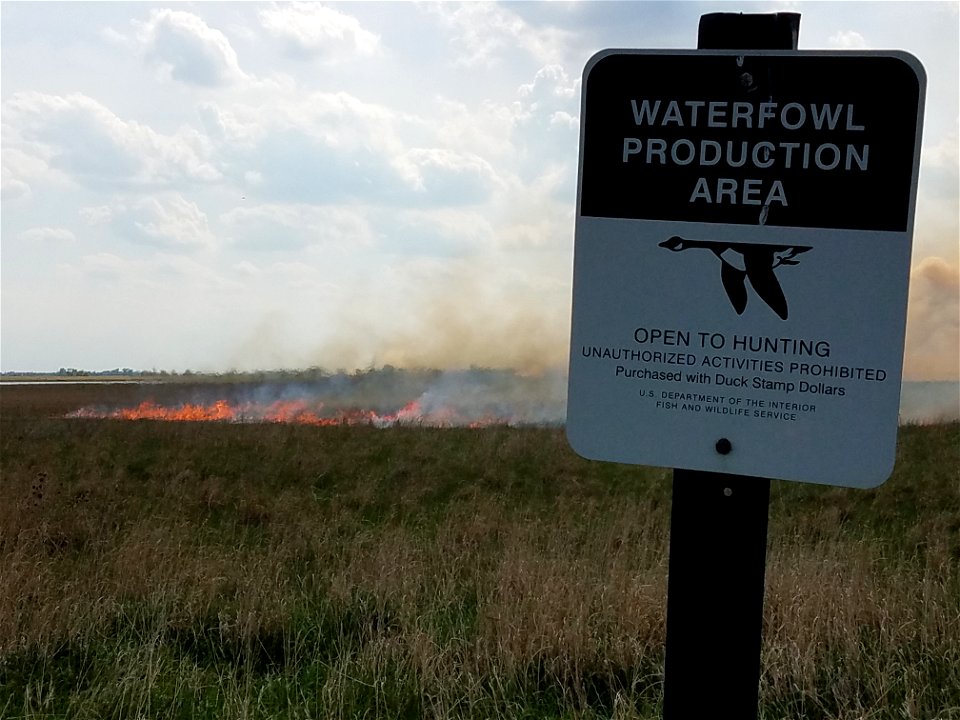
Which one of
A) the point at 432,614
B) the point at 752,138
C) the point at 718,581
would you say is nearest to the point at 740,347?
the point at 752,138

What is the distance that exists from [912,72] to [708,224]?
1.82ft

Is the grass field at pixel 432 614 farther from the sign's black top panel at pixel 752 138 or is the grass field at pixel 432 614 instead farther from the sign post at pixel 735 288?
the sign's black top panel at pixel 752 138

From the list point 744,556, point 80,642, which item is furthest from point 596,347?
point 80,642

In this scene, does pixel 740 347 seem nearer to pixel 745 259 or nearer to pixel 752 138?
pixel 745 259

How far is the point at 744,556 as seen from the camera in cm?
196

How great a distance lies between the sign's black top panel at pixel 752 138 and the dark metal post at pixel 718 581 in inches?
4.7

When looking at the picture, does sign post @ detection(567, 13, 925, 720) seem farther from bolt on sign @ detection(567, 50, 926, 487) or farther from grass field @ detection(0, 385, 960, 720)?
grass field @ detection(0, 385, 960, 720)

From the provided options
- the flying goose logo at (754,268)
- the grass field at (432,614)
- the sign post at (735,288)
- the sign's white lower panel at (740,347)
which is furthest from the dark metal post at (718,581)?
the grass field at (432,614)

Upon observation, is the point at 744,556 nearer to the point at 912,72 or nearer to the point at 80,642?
the point at 912,72

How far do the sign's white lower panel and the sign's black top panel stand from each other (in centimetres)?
6

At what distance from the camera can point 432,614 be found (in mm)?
4895

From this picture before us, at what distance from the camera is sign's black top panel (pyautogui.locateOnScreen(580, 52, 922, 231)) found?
5.91ft

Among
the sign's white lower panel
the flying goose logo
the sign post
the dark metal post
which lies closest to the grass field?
the dark metal post

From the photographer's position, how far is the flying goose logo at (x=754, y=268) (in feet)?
5.98
